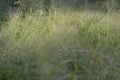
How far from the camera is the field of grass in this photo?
4.46 metres

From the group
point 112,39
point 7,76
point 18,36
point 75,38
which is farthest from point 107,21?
point 7,76

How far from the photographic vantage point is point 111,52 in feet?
16.2

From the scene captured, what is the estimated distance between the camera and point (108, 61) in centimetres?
467

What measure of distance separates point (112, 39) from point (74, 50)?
35.8 inches

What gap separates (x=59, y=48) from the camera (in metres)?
4.86

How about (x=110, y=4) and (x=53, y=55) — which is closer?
(x=53, y=55)

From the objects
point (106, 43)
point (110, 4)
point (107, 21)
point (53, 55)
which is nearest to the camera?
point (53, 55)

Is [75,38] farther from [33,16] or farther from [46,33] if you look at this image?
[33,16]

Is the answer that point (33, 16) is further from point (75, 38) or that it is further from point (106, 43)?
point (106, 43)

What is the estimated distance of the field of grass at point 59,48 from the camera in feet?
14.6

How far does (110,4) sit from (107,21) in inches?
38.1

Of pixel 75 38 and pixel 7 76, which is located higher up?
pixel 75 38

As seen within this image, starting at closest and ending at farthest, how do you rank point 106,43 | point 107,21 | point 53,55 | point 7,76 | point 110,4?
point 7,76 → point 53,55 → point 106,43 → point 107,21 → point 110,4

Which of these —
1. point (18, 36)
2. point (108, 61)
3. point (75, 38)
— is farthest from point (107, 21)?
point (18, 36)
